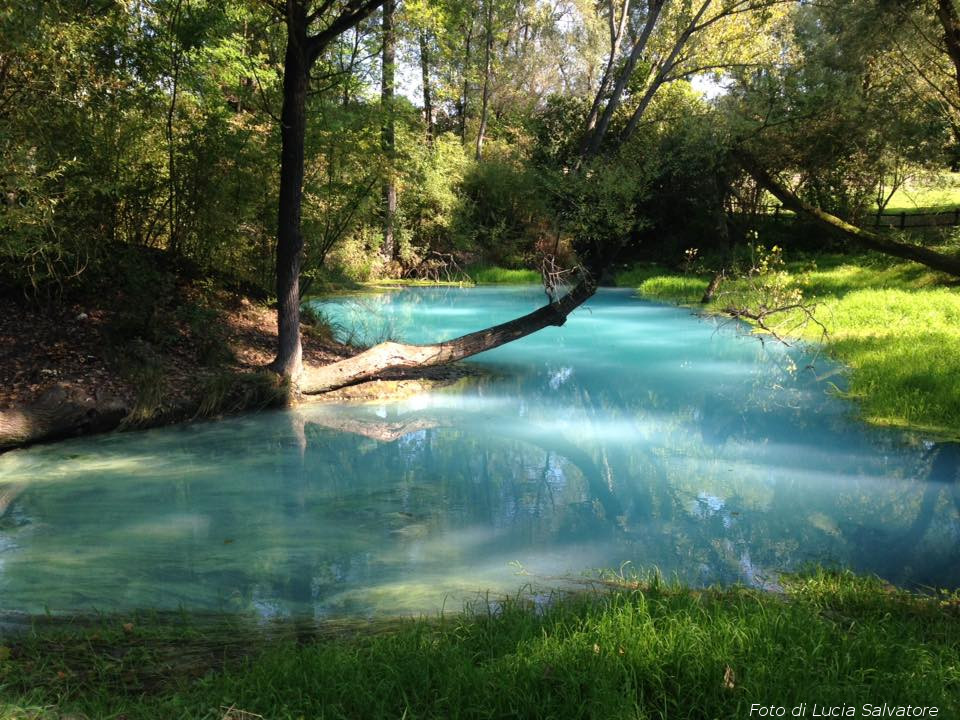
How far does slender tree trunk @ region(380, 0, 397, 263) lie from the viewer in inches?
399

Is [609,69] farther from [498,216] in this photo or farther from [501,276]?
[498,216]

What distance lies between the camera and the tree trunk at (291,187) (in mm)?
8273

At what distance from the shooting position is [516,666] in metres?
2.89

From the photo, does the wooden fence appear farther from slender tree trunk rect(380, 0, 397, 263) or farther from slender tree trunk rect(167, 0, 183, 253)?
slender tree trunk rect(167, 0, 183, 253)

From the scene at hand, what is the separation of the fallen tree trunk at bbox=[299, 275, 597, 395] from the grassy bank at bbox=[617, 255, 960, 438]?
2701 mm

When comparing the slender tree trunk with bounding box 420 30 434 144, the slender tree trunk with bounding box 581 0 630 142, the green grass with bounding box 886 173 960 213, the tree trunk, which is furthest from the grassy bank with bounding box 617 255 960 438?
the slender tree trunk with bounding box 420 30 434 144

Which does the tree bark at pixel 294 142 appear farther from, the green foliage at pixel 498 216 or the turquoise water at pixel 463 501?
the green foliage at pixel 498 216

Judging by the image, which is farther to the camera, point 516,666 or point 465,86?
point 465,86

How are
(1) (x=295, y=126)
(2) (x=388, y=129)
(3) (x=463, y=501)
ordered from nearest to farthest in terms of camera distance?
(3) (x=463, y=501)
(1) (x=295, y=126)
(2) (x=388, y=129)

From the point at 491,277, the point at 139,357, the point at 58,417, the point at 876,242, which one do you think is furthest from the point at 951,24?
the point at 491,277

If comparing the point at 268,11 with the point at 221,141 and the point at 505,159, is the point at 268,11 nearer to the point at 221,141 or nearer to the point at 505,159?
the point at 221,141

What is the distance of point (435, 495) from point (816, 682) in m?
4.05

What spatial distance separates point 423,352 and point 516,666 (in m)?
7.25

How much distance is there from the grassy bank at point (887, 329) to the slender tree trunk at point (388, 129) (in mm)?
5591
